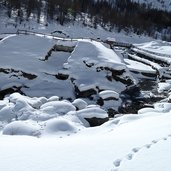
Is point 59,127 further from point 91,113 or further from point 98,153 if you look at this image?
point 98,153

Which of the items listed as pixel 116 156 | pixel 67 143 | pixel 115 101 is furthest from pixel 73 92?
pixel 116 156

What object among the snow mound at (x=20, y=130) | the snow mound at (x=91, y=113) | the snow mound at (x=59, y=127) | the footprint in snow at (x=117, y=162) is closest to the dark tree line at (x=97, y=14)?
the snow mound at (x=91, y=113)

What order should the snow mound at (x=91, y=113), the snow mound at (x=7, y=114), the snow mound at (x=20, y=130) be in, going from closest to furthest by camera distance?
the snow mound at (x=20, y=130) < the snow mound at (x=91, y=113) < the snow mound at (x=7, y=114)

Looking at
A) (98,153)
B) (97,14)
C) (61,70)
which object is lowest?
(61,70)

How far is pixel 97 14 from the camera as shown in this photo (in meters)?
88.6

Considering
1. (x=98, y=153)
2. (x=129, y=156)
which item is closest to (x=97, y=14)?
(x=98, y=153)

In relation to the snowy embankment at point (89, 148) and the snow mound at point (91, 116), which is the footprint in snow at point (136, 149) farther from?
the snow mound at point (91, 116)

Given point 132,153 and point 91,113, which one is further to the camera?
point 91,113

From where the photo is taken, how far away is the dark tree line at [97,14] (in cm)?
7188

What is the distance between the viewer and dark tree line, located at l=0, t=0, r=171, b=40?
71.9 meters

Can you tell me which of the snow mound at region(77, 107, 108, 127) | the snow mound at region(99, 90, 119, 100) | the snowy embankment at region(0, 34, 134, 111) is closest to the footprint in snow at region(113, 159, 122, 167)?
the snow mound at region(77, 107, 108, 127)

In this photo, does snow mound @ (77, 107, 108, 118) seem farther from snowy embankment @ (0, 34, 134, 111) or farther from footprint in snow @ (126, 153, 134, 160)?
snowy embankment @ (0, 34, 134, 111)

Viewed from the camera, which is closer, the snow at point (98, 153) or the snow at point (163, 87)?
the snow at point (98, 153)

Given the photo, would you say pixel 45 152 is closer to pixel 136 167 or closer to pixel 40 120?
pixel 136 167
